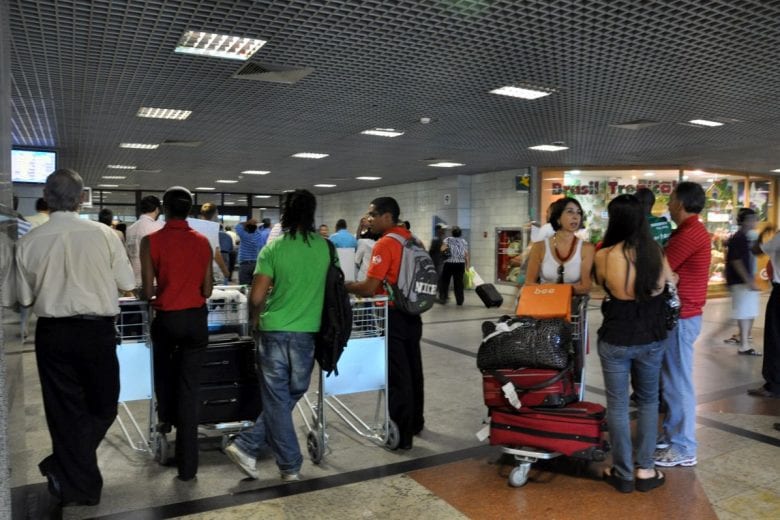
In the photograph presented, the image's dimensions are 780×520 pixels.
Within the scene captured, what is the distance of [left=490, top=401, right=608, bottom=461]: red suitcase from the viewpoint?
122 inches

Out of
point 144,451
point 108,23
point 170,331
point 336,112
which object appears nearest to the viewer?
point 170,331

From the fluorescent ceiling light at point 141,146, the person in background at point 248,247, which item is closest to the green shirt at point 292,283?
the person in background at point 248,247

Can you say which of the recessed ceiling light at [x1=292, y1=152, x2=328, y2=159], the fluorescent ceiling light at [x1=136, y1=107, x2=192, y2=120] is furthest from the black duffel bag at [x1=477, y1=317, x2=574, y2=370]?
the recessed ceiling light at [x1=292, y1=152, x2=328, y2=159]

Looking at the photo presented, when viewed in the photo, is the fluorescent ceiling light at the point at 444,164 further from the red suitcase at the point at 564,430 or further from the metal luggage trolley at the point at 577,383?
the red suitcase at the point at 564,430

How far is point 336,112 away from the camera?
6.88 meters

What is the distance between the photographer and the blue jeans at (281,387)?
311 centimetres

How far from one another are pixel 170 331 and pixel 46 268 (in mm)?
697

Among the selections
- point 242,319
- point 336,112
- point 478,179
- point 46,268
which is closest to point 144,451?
point 242,319

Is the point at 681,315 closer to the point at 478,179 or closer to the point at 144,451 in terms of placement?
the point at 144,451

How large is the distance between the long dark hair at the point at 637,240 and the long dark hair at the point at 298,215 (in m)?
1.57

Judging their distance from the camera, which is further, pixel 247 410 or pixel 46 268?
pixel 247 410

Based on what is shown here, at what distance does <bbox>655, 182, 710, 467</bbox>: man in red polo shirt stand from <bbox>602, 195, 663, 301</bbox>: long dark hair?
0.51 meters

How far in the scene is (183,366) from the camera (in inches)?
123

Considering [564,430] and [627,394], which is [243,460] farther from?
[627,394]
